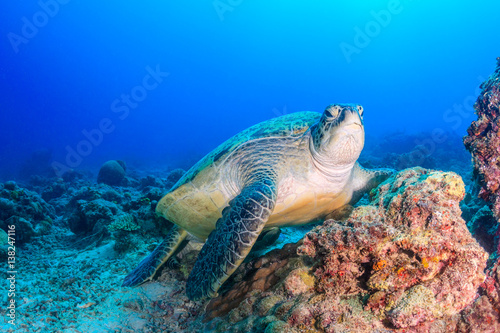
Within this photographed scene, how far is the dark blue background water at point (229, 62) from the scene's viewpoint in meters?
88.5

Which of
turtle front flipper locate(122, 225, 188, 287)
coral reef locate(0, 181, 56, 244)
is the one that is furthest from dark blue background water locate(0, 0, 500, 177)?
turtle front flipper locate(122, 225, 188, 287)

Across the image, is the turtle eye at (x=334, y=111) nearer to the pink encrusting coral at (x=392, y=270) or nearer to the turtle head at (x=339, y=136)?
the turtle head at (x=339, y=136)

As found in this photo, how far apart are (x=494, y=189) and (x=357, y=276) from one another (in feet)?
4.32

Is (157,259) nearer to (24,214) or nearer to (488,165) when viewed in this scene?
(488,165)

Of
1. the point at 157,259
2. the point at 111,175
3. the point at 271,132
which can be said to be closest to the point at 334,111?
the point at 271,132

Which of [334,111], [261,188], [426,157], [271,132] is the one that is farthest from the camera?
[426,157]

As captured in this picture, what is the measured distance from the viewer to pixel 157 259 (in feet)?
10.1

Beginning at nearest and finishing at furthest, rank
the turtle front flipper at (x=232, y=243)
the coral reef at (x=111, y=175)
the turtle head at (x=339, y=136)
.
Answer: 1. the turtle front flipper at (x=232, y=243)
2. the turtle head at (x=339, y=136)
3. the coral reef at (x=111, y=175)

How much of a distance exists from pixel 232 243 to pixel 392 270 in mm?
1324

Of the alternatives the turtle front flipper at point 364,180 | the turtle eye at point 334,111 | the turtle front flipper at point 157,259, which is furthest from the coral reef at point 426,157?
the turtle front flipper at point 157,259

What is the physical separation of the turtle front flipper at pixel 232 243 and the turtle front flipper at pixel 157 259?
0.79 m

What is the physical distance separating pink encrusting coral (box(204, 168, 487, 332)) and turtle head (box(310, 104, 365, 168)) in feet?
3.68

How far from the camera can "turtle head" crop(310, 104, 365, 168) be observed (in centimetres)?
261

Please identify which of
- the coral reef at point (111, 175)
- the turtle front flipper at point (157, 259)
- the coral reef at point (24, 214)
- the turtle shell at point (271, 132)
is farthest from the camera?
the coral reef at point (111, 175)
